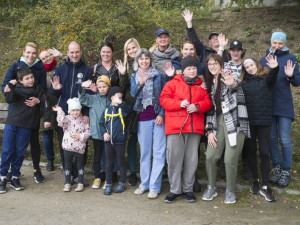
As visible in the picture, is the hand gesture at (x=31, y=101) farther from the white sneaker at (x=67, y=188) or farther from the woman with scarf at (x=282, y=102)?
the woman with scarf at (x=282, y=102)

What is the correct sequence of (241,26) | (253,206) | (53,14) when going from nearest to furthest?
1. (253,206)
2. (53,14)
3. (241,26)

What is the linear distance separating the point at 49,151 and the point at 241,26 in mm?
10427

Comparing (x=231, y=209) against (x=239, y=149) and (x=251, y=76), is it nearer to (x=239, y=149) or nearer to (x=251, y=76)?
(x=239, y=149)

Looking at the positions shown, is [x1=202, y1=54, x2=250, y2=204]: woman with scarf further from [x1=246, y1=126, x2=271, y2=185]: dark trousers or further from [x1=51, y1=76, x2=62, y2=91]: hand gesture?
[x1=51, y1=76, x2=62, y2=91]: hand gesture

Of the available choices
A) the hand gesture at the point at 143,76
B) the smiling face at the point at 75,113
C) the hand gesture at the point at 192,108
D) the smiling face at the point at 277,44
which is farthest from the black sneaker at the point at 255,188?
the smiling face at the point at 75,113

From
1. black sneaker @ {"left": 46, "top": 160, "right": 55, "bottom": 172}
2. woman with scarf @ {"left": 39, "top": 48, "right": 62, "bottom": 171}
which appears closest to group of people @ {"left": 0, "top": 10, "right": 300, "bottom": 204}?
woman with scarf @ {"left": 39, "top": 48, "right": 62, "bottom": 171}

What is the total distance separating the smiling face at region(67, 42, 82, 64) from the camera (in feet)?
18.2

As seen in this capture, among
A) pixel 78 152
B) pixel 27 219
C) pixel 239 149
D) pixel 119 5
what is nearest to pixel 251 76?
pixel 239 149

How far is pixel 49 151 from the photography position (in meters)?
6.38

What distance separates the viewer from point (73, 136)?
532 centimetres

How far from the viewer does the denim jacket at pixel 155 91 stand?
5020 millimetres

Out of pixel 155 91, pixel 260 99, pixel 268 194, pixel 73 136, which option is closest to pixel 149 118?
pixel 155 91

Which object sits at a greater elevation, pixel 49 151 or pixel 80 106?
pixel 80 106

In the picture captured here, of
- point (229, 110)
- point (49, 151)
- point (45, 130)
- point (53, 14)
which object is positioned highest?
point (53, 14)
